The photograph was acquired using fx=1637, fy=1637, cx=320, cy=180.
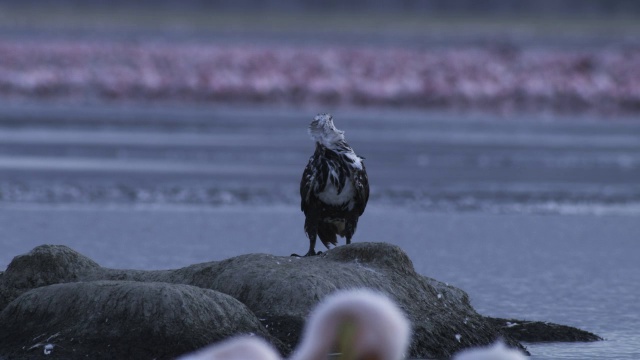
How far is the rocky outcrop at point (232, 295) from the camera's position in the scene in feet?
22.0

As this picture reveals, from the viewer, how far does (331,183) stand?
816cm

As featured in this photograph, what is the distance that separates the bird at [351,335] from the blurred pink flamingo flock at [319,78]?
76.7 ft

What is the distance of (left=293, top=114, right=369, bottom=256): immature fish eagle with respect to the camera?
8.16 m

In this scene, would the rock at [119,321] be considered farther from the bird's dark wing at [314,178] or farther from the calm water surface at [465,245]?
the calm water surface at [465,245]

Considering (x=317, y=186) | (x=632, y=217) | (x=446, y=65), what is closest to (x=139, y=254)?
(x=317, y=186)

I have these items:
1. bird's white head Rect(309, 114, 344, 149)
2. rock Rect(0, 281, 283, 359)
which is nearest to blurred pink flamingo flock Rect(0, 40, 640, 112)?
bird's white head Rect(309, 114, 344, 149)

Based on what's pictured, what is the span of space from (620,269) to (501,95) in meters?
18.7

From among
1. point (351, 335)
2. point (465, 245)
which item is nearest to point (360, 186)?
point (465, 245)

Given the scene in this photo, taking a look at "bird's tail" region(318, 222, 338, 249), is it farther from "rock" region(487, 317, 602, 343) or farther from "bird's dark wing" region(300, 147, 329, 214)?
"rock" region(487, 317, 602, 343)

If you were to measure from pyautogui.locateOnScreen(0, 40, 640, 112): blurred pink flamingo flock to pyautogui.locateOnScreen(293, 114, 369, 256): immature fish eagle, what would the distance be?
1926 cm

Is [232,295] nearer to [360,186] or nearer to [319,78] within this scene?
[360,186]

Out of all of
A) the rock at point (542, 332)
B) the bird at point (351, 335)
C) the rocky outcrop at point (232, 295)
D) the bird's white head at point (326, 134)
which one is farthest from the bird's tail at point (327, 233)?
the bird at point (351, 335)

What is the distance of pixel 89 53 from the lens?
33688 millimetres

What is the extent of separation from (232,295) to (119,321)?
2.32 feet
